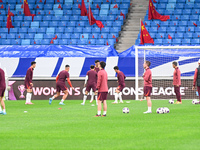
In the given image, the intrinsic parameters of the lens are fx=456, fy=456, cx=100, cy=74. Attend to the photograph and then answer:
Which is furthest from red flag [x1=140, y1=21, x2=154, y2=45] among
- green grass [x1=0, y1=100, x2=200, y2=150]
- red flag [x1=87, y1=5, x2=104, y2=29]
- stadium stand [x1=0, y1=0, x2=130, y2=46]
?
green grass [x1=0, y1=100, x2=200, y2=150]

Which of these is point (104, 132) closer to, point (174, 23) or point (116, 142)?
point (116, 142)

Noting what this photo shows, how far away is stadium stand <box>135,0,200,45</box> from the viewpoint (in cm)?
3156

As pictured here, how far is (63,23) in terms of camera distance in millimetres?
34531

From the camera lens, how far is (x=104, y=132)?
1032cm

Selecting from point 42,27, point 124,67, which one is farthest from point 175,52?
point 42,27

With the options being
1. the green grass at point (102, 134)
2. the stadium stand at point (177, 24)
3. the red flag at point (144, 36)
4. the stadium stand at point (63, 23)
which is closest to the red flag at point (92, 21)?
the stadium stand at point (63, 23)

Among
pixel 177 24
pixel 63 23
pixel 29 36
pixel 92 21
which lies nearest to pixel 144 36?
pixel 177 24

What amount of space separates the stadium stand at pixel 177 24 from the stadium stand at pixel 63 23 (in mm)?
2424

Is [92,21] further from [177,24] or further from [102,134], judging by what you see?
[102,134]

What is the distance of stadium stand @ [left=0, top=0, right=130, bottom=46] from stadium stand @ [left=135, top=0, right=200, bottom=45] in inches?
95.4

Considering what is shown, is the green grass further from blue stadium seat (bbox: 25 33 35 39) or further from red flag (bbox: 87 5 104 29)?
red flag (bbox: 87 5 104 29)

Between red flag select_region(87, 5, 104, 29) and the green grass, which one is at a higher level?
red flag select_region(87, 5, 104, 29)

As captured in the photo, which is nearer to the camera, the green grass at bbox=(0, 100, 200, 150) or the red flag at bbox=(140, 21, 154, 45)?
the green grass at bbox=(0, 100, 200, 150)

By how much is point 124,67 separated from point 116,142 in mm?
18882
